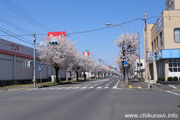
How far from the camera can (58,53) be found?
42188 mm

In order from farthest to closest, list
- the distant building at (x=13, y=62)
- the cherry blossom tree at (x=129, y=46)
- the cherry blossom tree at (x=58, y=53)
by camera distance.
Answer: the cherry blossom tree at (x=129, y=46)
the cherry blossom tree at (x=58, y=53)
the distant building at (x=13, y=62)

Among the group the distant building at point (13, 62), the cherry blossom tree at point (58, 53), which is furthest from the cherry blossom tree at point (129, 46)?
the distant building at point (13, 62)

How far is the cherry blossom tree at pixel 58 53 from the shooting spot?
139 ft

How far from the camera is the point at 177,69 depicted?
102 ft

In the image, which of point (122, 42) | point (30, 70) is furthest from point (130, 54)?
point (30, 70)

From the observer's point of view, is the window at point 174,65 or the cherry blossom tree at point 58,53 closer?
the window at point 174,65

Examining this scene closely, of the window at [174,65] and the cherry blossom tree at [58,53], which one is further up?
the cherry blossom tree at [58,53]

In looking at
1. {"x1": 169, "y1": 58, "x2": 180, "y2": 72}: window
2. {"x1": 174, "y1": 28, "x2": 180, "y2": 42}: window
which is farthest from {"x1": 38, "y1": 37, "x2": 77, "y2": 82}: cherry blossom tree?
{"x1": 174, "y1": 28, "x2": 180, "y2": 42}: window

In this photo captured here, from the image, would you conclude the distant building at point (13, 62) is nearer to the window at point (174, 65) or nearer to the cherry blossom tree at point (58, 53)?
the cherry blossom tree at point (58, 53)

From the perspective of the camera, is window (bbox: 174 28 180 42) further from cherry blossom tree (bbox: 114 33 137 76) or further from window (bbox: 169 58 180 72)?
cherry blossom tree (bbox: 114 33 137 76)

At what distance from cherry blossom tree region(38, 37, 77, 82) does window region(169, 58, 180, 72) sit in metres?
20.5

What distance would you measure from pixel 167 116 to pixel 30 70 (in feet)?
142

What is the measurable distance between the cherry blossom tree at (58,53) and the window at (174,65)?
20455mm

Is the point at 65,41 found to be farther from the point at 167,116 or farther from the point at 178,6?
the point at 167,116
